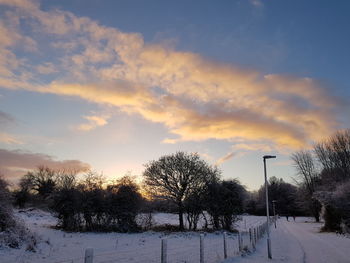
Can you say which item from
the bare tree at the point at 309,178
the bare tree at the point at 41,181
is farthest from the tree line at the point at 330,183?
the bare tree at the point at 41,181

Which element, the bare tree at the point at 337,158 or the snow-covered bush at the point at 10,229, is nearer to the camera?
the snow-covered bush at the point at 10,229

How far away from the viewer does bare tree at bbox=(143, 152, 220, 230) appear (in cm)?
3216

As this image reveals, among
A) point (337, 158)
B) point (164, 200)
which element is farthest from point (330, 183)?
point (164, 200)

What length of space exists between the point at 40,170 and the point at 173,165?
50656 mm

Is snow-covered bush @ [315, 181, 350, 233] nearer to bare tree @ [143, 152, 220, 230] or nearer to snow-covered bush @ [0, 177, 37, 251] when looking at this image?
bare tree @ [143, 152, 220, 230]

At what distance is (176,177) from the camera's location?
106 ft

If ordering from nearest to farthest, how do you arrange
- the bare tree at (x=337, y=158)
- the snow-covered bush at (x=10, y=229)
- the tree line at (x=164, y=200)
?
1. the snow-covered bush at (x=10, y=229)
2. the tree line at (x=164, y=200)
3. the bare tree at (x=337, y=158)

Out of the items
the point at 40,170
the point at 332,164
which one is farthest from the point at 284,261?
the point at 40,170

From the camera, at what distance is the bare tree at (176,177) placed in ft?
105

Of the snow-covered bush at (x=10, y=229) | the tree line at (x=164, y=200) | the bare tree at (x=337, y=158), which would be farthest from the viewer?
the bare tree at (x=337, y=158)

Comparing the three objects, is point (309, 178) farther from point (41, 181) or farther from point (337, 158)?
point (41, 181)

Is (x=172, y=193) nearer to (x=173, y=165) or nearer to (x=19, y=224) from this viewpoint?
(x=173, y=165)

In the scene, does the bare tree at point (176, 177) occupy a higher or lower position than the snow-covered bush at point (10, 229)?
higher

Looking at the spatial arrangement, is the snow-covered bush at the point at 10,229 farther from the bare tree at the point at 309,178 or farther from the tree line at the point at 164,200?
the bare tree at the point at 309,178
